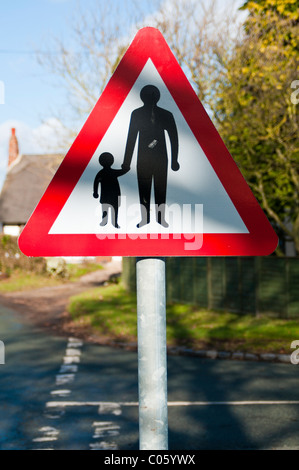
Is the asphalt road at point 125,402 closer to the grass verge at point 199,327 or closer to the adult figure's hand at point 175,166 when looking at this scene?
the grass verge at point 199,327

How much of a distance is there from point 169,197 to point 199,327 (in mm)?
14135

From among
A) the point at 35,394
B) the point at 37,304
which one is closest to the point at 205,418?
the point at 35,394

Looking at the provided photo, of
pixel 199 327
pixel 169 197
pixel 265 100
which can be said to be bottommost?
pixel 169 197

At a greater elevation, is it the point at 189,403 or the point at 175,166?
the point at 189,403

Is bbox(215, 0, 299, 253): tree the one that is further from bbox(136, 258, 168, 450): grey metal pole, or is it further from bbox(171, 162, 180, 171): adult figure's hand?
bbox(136, 258, 168, 450): grey metal pole

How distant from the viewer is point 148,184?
2482 mm

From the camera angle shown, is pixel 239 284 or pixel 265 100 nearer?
pixel 265 100

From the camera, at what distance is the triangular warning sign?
2.49 m

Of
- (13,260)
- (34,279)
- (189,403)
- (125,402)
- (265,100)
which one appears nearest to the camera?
(189,403)

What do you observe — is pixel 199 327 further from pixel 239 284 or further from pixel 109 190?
pixel 109 190

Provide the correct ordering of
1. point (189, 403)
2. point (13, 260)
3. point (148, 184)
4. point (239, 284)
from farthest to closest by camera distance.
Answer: point (13, 260)
point (239, 284)
point (189, 403)
point (148, 184)

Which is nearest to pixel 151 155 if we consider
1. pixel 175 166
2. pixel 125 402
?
pixel 175 166

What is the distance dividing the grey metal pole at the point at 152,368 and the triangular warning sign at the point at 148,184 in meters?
0.19
